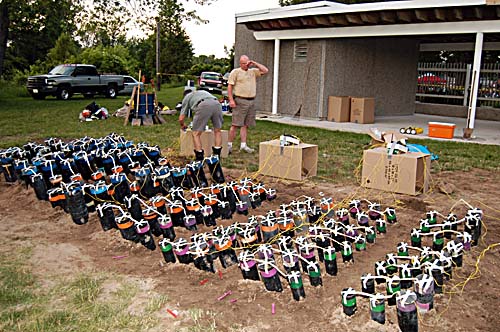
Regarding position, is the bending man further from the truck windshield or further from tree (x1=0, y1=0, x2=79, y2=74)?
the truck windshield

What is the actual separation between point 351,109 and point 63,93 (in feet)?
41.5

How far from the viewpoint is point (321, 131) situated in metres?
10.8

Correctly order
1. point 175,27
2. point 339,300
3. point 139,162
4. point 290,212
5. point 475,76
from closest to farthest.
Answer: point 339,300 → point 290,212 → point 139,162 → point 475,76 → point 175,27

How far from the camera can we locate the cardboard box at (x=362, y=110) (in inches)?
496

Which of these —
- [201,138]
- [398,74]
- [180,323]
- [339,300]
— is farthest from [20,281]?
[398,74]

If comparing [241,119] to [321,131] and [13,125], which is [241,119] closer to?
[321,131]

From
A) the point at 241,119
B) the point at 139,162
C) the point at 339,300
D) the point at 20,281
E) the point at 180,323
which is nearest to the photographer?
the point at 180,323

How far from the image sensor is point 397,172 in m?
5.55

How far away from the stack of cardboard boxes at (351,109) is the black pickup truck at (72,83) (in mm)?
12168

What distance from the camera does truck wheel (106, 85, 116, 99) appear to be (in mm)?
22411

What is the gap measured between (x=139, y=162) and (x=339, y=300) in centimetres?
351

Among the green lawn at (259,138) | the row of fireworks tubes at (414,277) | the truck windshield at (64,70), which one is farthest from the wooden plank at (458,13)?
the truck windshield at (64,70)

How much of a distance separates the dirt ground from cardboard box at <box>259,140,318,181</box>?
0.98 meters

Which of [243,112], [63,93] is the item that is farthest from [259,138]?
[63,93]
